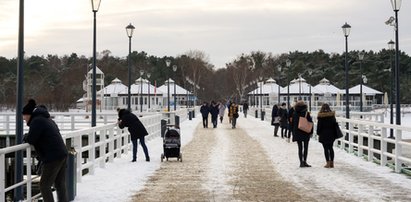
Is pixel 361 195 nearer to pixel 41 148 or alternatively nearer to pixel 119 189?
pixel 119 189

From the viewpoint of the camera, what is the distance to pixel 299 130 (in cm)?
1444

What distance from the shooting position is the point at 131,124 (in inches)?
620

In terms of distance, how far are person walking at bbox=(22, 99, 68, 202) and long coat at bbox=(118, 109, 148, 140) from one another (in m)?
7.70

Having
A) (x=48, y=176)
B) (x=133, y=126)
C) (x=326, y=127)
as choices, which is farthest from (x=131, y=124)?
(x=48, y=176)

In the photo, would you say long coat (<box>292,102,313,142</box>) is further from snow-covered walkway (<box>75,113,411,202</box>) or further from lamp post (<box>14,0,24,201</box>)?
lamp post (<box>14,0,24,201</box>)

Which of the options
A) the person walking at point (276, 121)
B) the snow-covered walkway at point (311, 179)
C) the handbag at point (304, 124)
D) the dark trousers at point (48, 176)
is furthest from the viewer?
the person walking at point (276, 121)

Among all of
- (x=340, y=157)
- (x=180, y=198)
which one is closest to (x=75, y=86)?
(x=340, y=157)

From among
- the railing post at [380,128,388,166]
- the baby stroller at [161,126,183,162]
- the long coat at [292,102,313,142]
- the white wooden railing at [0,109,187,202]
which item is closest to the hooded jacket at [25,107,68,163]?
the white wooden railing at [0,109,187,202]

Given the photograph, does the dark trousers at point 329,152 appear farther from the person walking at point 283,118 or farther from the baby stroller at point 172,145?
the person walking at point 283,118

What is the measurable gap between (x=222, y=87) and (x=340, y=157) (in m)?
116

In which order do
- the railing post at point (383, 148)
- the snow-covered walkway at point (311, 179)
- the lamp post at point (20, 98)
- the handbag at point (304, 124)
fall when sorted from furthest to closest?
the handbag at point (304, 124), the railing post at point (383, 148), the snow-covered walkway at point (311, 179), the lamp post at point (20, 98)

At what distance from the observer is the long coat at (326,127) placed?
1413 cm

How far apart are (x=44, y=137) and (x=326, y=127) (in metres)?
8.24

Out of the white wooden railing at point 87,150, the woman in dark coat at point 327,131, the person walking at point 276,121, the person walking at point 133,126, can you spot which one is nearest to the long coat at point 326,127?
the woman in dark coat at point 327,131
